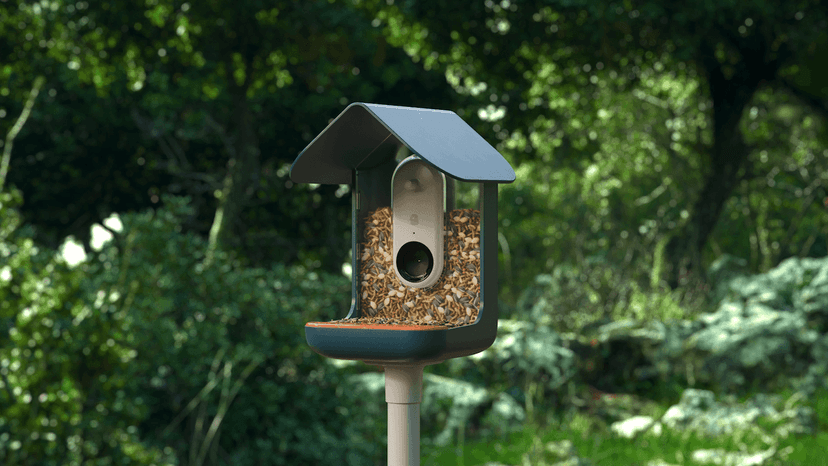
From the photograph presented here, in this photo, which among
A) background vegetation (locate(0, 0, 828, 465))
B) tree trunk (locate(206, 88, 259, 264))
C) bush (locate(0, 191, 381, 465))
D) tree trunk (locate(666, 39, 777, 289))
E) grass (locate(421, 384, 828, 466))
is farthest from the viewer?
tree trunk (locate(666, 39, 777, 289))

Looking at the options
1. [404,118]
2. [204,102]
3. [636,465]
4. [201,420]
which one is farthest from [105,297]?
[204,102]

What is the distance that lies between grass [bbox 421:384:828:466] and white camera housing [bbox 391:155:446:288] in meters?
3.43

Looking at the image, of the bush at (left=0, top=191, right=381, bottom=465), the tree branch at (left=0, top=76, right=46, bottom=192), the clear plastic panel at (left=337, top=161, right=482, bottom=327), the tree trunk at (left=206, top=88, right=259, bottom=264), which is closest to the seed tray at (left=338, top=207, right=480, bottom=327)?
the clear plastic panel at (left=337, top=161, right=482, bottom=327)

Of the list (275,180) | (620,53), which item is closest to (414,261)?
(620,53)

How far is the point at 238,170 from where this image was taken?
25.8ft

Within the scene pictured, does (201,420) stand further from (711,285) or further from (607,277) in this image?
(711,285)

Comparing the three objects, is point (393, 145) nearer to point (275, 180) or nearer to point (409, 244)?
point (409, 244)

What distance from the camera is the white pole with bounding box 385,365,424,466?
2.12 meters

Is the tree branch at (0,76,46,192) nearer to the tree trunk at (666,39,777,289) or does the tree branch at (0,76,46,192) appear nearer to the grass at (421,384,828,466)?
the grass at (421,384,828,466)

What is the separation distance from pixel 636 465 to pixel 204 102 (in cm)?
516

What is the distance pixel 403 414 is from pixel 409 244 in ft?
1.47

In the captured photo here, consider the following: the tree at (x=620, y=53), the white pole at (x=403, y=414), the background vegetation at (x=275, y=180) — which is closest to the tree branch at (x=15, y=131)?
the background vegetation at (x=275, y=180)

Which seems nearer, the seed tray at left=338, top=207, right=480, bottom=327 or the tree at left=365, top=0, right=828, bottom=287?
the seed tray at left=338, top=207, right=480, bottom=327

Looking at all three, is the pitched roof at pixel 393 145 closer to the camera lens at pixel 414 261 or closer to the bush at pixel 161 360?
the camera lens at pixel 414 261
